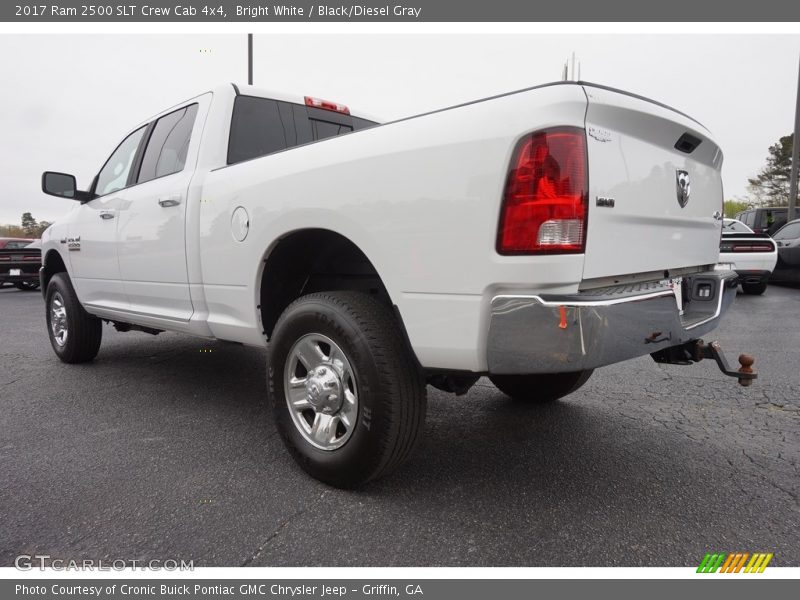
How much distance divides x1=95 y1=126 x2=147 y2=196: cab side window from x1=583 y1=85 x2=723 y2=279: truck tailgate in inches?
140

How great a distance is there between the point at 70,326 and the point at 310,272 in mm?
3022

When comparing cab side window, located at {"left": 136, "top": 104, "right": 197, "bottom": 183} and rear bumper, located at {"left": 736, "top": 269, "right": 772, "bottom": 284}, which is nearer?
cab side window, located at {"left": 136, "top": 104, "right": 197, "bottom": 183}

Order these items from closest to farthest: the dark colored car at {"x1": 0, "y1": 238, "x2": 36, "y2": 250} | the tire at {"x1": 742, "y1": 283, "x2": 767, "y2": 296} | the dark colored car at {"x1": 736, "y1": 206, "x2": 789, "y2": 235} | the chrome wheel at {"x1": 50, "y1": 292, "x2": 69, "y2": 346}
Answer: the chrome wheel at {"x1": 50, "y1": 292, "x2": 69, "y2": 346}
the tire at {"x1": 742, "y1": 283, "x2": 767, "y2": 296}
the dark colored car at {"x1": 0, "y1": 238, "x2": 36, "y2": 250}
the dark colored car at {"x1": 736, "y1": 206, "x2": 789, "y2": 235}

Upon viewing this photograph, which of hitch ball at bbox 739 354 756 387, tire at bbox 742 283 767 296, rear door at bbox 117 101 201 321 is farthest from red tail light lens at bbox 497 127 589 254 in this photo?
tire at bbox 742 283 767 296

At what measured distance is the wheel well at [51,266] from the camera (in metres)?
4.99

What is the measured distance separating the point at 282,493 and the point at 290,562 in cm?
50

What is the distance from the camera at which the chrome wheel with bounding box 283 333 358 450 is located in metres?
2.29

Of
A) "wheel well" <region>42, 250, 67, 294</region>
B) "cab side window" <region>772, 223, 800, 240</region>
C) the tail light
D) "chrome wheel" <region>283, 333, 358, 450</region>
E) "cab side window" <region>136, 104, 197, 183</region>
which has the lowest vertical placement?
"chrome wheel" <region>283, 333, 358, 450</region>

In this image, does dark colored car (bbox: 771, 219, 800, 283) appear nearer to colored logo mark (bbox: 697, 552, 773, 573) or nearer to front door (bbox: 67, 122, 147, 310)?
colored logo mark (bbox: 697, 552, 773, 573)

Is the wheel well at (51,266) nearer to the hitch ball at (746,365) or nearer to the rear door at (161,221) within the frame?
the rear door at (161,221)

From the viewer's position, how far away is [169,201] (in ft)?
10.6

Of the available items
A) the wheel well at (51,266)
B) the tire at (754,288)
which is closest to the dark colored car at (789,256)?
the tire at (754,288)

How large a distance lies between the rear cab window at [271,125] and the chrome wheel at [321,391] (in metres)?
1.32

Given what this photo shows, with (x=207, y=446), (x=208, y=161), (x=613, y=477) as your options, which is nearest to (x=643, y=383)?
(x=613, y=477)
